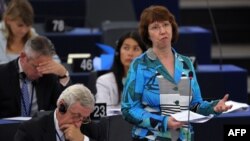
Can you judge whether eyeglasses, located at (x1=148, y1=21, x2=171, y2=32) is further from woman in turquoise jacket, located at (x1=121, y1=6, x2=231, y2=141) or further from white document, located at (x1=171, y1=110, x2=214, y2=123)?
white document, located at (x1=171, y1=110, x2=214, y2=123)

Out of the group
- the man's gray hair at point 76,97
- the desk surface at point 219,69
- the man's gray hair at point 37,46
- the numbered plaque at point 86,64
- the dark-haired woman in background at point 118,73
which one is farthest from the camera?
the numbered plaque at point 86,64

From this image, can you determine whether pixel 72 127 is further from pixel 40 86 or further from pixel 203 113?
pixel 40 86

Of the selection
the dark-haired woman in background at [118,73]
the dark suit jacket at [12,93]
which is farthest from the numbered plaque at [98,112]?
the dark-haired woman in background at [118,73]

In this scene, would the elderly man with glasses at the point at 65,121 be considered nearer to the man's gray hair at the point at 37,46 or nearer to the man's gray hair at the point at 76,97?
the man's gray hair at the point at 76,97

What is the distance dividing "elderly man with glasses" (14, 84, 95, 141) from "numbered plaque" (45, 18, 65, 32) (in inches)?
150

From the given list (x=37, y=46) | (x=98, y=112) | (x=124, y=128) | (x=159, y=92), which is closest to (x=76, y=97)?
(x=159, y=92)

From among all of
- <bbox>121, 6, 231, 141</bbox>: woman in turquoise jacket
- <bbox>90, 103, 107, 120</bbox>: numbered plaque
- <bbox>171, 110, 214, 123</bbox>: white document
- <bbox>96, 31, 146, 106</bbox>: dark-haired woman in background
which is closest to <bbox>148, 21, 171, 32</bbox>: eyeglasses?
<bbox>121, 6, 231, 141</bbox>: woman in turquoise jacket

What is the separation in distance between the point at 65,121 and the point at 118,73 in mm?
1783

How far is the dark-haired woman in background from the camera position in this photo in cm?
602

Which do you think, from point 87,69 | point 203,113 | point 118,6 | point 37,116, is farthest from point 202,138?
point 118,6

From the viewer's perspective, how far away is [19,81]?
215 inches

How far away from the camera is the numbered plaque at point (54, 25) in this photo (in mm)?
8195

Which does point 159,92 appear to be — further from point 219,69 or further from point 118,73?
point 219,69

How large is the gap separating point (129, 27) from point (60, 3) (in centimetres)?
180
